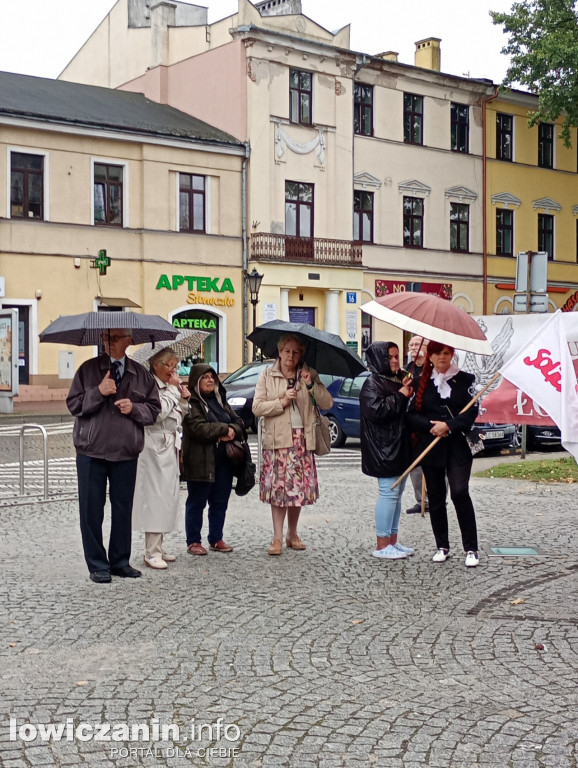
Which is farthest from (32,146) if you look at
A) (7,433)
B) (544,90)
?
(544,90)

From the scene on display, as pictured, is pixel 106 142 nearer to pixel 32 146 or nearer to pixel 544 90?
pixel 32 146

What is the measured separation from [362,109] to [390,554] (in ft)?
105

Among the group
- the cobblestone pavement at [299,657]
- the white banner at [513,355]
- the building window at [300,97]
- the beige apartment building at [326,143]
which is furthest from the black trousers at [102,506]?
the building window at [300,97]

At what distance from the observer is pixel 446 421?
8.26m

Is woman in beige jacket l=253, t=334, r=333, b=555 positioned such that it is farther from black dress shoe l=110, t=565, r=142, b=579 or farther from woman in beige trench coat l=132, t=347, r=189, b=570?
black dress shoe l=110, t=565, r=142, b=579

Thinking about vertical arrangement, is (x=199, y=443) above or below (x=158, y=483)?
above

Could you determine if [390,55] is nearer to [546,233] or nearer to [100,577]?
[546,233]

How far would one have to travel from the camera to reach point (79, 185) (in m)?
31.8

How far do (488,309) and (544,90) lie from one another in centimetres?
940

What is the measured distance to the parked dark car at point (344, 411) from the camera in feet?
64.9

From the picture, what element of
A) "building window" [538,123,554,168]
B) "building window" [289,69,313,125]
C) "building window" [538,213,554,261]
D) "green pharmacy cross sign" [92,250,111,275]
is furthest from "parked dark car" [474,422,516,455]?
"building window" [538,123,554,168]

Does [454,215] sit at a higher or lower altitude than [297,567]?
higher

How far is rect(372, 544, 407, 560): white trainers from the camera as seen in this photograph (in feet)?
28.5

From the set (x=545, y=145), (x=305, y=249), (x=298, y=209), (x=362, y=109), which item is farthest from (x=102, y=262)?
(x=545, y=145)
